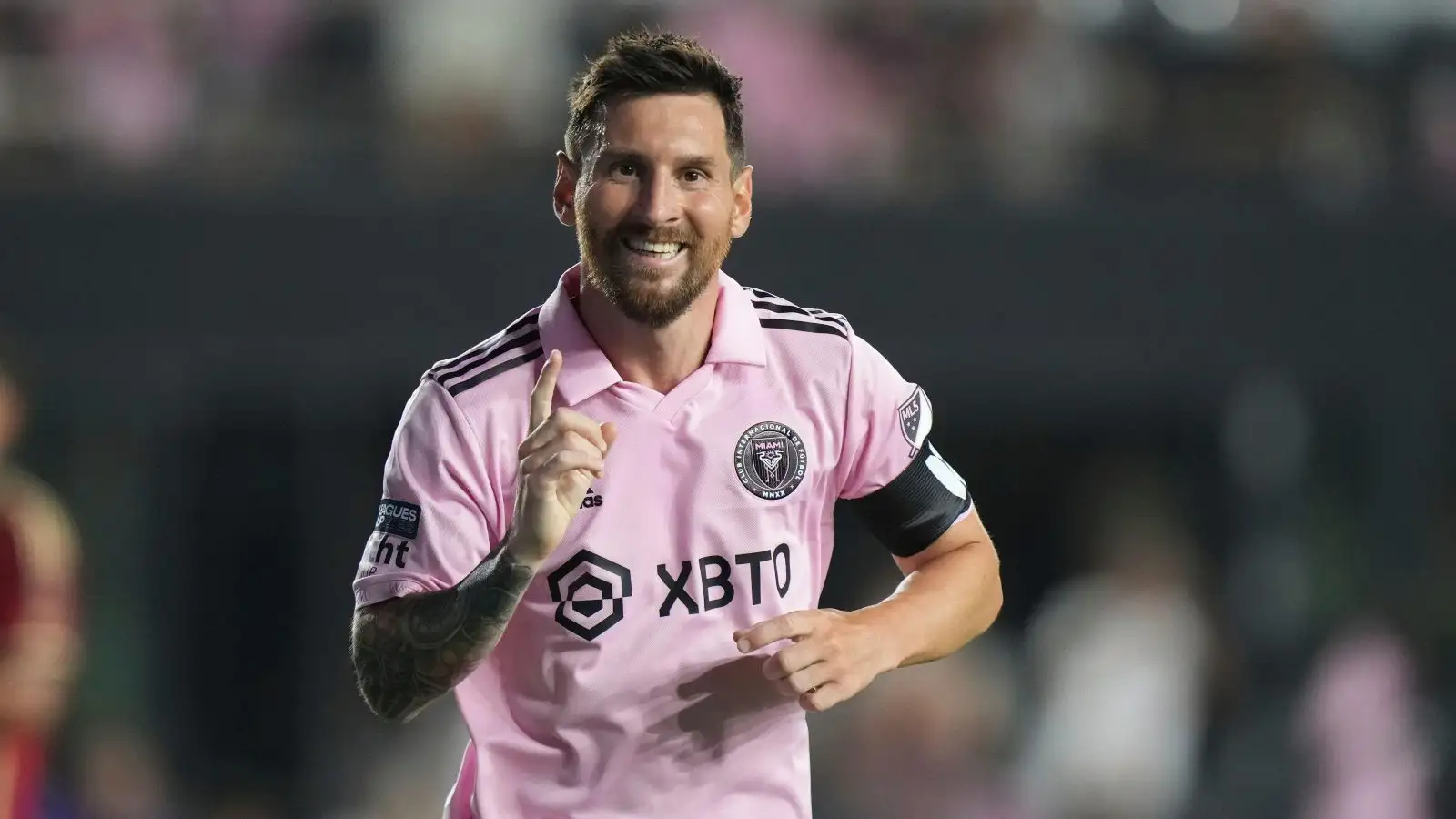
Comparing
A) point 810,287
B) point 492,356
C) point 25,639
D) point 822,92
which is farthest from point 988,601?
point 810,287

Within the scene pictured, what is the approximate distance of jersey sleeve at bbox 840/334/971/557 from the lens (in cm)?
369

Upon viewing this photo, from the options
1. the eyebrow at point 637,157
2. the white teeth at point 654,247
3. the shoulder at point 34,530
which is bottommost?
the shoulder at point 34,530

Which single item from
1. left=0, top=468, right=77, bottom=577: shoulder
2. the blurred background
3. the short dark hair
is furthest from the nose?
the blurred background

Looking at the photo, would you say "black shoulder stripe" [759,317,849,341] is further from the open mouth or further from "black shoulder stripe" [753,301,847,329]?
the open mouth

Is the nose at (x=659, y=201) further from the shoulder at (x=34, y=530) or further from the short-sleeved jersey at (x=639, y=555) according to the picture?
the shoulder at (x=34, y=530)

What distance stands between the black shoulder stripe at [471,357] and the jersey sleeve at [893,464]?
582mm

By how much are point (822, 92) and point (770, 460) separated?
22.7ft

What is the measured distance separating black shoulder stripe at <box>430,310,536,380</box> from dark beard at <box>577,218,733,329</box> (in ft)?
0.73

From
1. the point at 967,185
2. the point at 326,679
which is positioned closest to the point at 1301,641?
the point at 967,185

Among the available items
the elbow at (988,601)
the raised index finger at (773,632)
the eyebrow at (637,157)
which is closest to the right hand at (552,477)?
the raised index finger at (773,632)

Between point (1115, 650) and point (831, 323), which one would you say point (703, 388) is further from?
point (1115, 650)

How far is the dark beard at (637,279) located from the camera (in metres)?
3.45

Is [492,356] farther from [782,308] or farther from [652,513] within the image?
[782,308]

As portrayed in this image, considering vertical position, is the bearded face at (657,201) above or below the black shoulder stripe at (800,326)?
above
